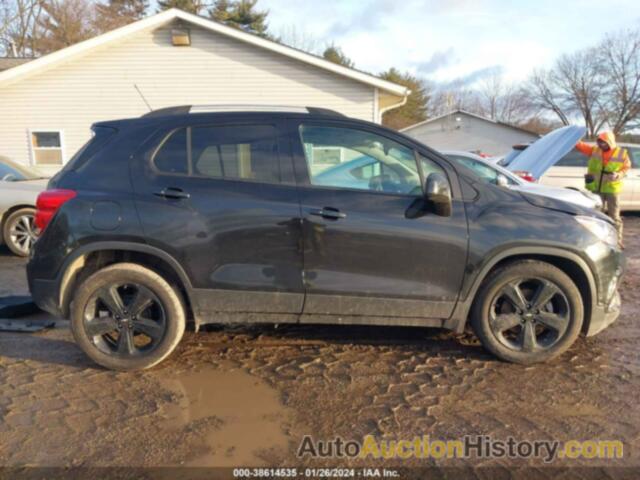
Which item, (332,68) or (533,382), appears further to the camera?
(332,68)

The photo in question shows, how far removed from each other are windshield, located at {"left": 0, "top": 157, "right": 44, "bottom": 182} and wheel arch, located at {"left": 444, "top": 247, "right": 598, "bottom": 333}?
6.99m

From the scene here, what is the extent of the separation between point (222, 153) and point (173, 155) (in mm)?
345

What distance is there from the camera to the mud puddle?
2.46 m

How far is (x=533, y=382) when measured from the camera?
316 cm

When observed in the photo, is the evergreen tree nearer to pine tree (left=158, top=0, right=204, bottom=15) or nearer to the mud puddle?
pine tree (left=158, top=0, right=204, bottom=15)

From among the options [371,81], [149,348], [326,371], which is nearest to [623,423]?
[326,371]

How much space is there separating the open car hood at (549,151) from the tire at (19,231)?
26.9ft

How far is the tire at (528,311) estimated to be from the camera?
129 inches

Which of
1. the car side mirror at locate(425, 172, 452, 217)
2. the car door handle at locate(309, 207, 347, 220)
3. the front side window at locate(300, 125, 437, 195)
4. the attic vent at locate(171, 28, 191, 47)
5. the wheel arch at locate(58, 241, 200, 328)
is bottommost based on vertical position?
the wheel arch at locate(58, 241, 200, 328)

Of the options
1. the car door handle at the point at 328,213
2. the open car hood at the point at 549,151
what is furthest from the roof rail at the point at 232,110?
the open car hood at the point at 549,151

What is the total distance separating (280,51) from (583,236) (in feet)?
34.6

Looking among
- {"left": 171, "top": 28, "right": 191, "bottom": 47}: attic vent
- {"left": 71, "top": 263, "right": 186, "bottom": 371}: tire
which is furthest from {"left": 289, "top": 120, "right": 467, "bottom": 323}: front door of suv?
{"left": 171, "top": 28, "right": 191, "bottom": 47}: attic vent

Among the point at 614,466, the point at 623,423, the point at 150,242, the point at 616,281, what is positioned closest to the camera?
the point at 614,466

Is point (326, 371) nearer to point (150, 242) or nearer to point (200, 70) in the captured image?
point (150, 242)
